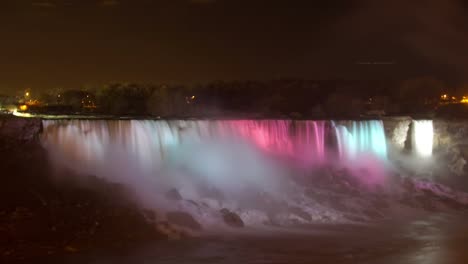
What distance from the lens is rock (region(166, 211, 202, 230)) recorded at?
21562 mm

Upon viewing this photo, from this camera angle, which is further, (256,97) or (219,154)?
(256,97)

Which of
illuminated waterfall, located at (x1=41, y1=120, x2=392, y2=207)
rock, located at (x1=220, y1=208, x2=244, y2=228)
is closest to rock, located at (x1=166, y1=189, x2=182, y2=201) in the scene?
illuminated waterfall, located at (x1=41, y1=120, x2=392, y2=207)

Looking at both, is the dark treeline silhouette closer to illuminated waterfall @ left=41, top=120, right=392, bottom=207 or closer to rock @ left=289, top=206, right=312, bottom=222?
illuminated waterfall @ left=41, top=120, right=392, bottom=207

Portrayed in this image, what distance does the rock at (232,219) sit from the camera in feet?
74.1

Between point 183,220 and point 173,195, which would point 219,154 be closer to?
point 173,195

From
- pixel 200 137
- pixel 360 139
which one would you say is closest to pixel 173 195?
pixel 200 137

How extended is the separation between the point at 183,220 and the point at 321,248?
438cm

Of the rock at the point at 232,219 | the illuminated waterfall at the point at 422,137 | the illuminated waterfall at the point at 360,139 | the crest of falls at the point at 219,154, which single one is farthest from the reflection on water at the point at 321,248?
the illuminated waterfall at the point at 422,137

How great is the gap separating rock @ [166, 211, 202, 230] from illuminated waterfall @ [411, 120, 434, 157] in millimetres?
18904

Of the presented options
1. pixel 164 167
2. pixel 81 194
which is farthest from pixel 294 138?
pixel 81 194

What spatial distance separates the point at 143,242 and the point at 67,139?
726cm

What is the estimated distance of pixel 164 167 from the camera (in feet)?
92.0

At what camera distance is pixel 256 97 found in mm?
69000

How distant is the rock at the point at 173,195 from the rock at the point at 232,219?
5.68 feet
